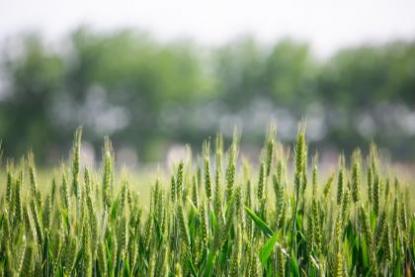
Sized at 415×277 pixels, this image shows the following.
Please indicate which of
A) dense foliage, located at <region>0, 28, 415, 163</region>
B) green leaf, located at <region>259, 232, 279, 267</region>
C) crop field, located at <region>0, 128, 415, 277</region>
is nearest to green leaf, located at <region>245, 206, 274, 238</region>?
crop field, located at <region>0, 128, 415, 277</region>

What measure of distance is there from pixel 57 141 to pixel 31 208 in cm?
3561

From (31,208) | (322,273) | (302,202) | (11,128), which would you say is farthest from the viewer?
(11,128)

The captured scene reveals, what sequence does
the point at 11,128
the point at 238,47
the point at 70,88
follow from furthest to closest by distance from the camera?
the point at 238,47, the point at 70,88, the point at 11,128

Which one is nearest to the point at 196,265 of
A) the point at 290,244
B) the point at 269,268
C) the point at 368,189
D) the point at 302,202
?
the point at 269,268

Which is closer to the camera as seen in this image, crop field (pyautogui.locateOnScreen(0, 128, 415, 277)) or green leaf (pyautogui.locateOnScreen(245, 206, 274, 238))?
crop field (pyautogui.locateOnScreen(0, 128, 415, 277))

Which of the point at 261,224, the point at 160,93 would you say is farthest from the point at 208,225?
the point at 160,93

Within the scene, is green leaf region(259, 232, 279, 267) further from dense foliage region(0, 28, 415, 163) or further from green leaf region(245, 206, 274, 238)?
dense foliage region(0, 28, 415, 163)

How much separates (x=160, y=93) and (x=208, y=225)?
3624 cm

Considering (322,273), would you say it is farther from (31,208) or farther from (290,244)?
(31,208)

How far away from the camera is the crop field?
251 cm

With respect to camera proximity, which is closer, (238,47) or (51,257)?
(51,257)

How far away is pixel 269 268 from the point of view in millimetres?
2791

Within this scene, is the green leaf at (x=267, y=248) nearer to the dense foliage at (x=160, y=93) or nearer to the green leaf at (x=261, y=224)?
the green leaf at (x=261, y=224)

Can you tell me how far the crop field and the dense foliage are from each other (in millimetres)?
33681
